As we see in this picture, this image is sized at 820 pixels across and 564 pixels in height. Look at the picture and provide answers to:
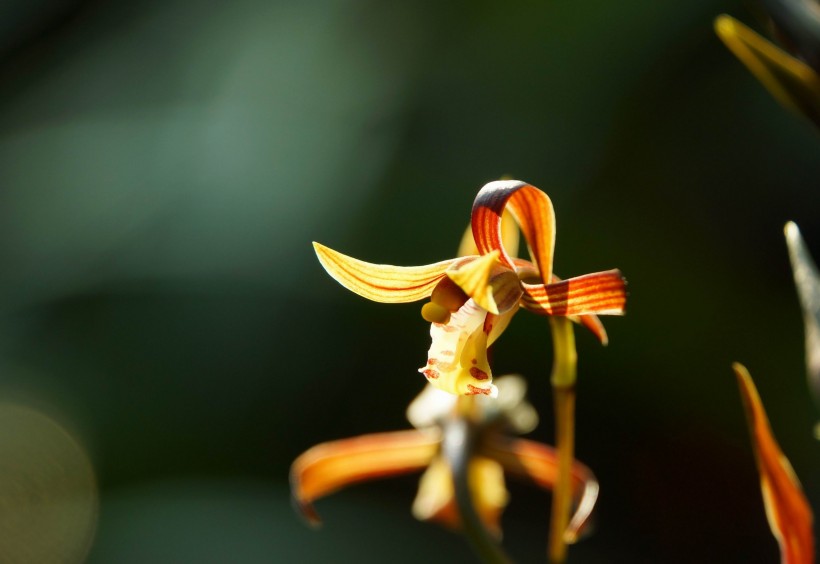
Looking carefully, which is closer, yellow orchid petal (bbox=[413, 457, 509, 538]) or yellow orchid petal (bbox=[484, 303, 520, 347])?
yellow orchid petal (bbox=[484, 303, 520, 347])

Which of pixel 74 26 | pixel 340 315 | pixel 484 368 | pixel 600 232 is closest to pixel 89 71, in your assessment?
pixel 74 26

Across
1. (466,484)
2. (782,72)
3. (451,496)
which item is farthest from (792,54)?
(451,496)

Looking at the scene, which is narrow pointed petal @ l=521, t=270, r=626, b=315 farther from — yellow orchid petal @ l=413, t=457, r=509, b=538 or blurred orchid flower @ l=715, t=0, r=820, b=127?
yellow orchid petal @ l=413, t=457, r=509, b=538

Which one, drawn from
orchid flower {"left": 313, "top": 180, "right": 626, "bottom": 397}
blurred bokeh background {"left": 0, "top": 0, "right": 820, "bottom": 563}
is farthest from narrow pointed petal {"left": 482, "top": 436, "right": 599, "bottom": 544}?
blurred bokeh background {"left": 0, "top": 0, "right": 820, "bottom": 563}

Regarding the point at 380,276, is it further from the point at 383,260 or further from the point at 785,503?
the point at 383,260

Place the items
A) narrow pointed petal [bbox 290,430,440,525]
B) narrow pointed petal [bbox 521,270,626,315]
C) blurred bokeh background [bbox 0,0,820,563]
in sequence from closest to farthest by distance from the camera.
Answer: narrow pointed petal [bbox 521,270,626,315]
narrow pointed petal [bbox 290,430,440,525]
blurred bokeh background [bbox 0,0,820,563]

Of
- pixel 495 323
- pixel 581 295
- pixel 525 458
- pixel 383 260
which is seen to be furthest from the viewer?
pixel 383 260

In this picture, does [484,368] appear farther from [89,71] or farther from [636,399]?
[89,71]
